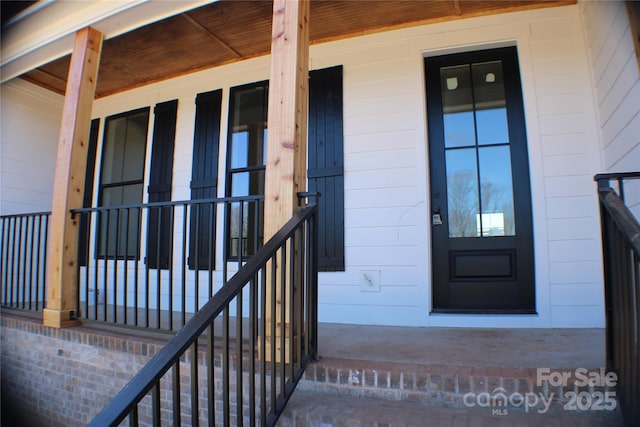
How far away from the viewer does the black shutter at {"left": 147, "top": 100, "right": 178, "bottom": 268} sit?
4.04m

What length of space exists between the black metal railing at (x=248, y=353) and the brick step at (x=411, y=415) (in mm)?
127

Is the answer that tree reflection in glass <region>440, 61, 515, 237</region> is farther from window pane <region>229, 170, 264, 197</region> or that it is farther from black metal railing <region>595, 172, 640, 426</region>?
window pane <region>229, 170, 264, 197</region>

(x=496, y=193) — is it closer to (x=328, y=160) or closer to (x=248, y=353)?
(x=328, y=160)

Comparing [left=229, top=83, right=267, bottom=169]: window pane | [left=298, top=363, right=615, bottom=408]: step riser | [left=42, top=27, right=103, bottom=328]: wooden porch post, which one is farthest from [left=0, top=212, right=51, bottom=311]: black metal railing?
[left=298, top=363, right=615, bottom=408]: step riser

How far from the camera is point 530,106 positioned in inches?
117

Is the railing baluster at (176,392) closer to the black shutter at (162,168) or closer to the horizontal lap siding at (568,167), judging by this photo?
the horizontal lap siding at (568,167)

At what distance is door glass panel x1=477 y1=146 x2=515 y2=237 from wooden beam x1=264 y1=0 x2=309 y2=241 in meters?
1.80

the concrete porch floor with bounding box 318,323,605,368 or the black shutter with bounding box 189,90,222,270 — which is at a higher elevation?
the black shutter with bounding box 189,90,222,270

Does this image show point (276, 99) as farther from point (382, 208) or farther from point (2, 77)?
point (2, 77)

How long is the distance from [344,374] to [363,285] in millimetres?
1443

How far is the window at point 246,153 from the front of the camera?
3.78 meters

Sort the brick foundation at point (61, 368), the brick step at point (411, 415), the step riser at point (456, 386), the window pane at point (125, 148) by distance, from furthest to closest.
Result: the window pane at point (125, 148) → the brick foundation at point (61, 368) → the step riser at point (456, 386) → the brick step at point (411, 415)

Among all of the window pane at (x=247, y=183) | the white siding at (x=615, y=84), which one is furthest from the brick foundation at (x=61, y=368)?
the white siding at (x=615, y=84)

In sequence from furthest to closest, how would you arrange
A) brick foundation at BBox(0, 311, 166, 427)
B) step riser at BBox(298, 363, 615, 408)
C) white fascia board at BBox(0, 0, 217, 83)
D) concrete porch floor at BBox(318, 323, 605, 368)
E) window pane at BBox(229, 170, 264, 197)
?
window pane at BBox(229, 170, 264, 197) → white fascia board at BBox(0, 0, 217, 83) → brick foundation at BBox(0, 311, 166, 427) → concrete porch floor at BBox(318, 323, 605, 368) → step riser at BBox(298, 363, 615, 408)
